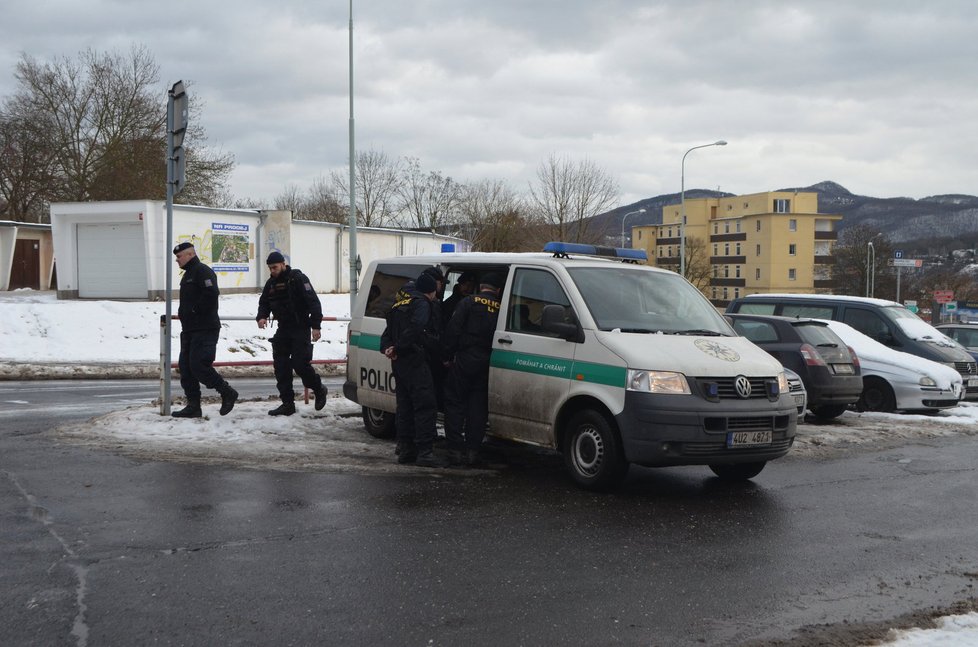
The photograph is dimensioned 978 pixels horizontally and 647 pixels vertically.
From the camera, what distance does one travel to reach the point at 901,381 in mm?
13094

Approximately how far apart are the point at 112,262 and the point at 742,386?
2729 cm

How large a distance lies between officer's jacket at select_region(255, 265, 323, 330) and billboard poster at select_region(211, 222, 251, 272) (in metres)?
23.4

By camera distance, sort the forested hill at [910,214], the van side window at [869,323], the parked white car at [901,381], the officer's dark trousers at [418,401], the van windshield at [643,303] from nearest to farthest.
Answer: the van windshield at [643,303]
the officer's dark trousers at [418,401]
the parked white car at [901,381]
the van side window at [869,323]
the forested hill at [910,214]

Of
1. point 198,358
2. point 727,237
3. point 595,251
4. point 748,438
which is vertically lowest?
point 748,438

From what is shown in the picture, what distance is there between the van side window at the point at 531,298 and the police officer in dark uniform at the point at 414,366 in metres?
0.70

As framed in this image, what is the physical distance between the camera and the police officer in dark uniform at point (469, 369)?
25.5 ft

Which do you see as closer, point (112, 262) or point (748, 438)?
point (748, 438)

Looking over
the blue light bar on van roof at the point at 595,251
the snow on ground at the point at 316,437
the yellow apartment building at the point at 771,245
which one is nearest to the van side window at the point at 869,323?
the snow on ground at the point at 316,437

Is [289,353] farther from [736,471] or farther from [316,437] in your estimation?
[736,471]

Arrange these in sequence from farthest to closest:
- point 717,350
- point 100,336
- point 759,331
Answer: point 100,336, point 759,331, point 717,350

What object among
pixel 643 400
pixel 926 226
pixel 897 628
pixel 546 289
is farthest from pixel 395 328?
pixel 926 226

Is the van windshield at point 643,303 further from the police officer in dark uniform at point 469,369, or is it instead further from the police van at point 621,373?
the police officer in dark uniform at point 469,369

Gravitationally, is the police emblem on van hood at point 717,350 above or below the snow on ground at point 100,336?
above

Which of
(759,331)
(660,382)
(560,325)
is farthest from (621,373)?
(759,331)
